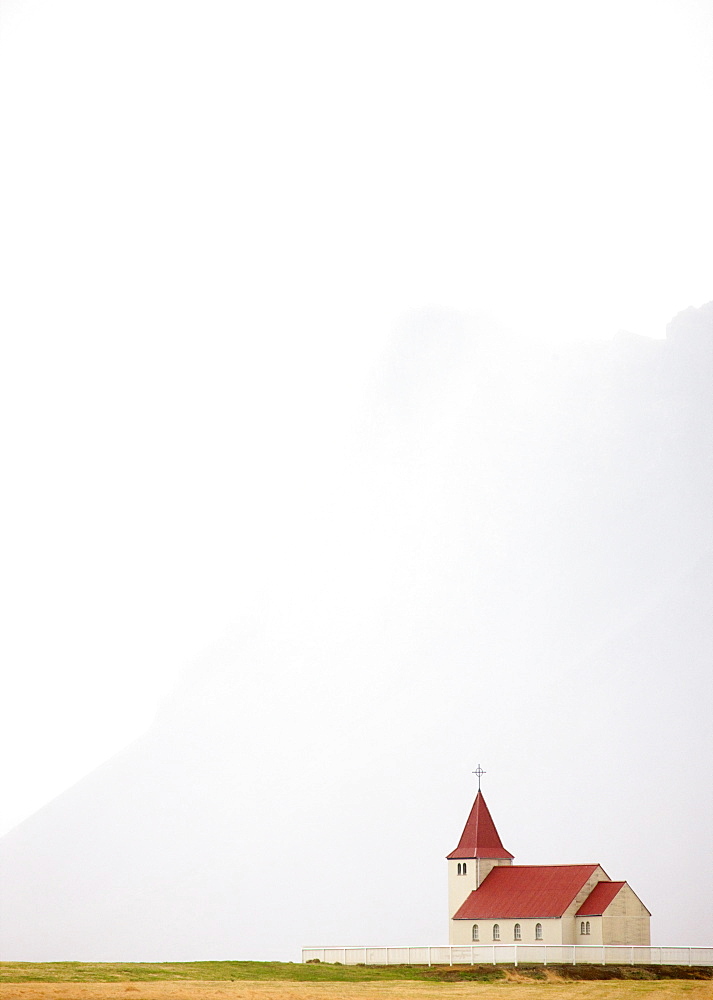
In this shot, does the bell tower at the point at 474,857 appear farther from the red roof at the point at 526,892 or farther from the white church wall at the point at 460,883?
the red roof at the point at 526,892

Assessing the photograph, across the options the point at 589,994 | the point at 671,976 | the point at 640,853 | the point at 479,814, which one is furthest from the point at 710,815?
the point at 589,994

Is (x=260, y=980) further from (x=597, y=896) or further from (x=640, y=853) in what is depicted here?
(x=640, y=853)

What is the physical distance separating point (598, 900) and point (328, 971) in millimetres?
15384

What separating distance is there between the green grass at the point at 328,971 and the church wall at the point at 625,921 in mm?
6467

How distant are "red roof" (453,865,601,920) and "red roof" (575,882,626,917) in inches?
29.3

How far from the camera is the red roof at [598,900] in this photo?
69.7 meters

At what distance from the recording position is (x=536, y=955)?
64.5 m

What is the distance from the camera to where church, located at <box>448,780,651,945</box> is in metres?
69.7

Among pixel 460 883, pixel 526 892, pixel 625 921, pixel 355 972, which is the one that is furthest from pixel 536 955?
pixel 460 883

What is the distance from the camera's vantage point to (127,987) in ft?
147

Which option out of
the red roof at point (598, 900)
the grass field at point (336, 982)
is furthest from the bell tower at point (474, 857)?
the grass field at point (336, 982)

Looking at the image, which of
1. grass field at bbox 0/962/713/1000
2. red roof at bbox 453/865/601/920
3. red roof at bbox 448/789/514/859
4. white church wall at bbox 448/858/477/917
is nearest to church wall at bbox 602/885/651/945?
red roof at bbox 453/865/601/920

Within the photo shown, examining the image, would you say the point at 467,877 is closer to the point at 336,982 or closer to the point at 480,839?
the point at 480,839

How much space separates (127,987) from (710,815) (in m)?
165
